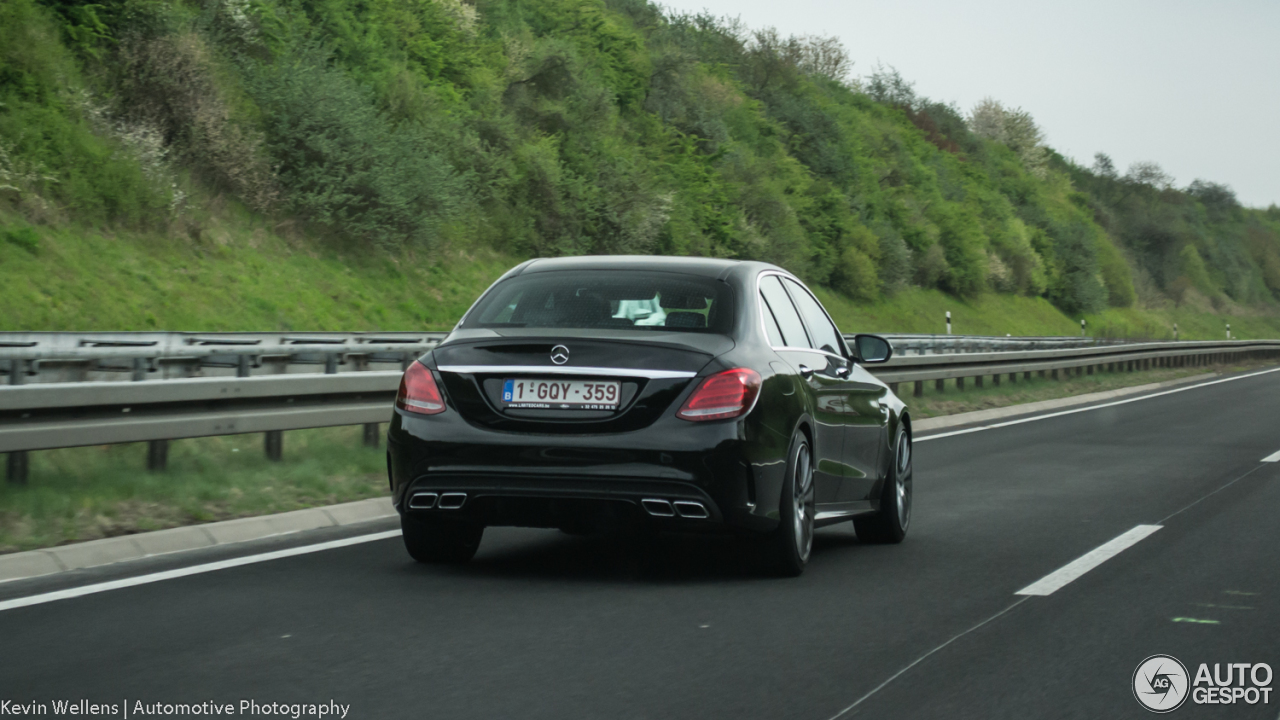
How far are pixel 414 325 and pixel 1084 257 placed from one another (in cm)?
6762

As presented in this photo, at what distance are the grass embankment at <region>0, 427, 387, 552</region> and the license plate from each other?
2527 mm

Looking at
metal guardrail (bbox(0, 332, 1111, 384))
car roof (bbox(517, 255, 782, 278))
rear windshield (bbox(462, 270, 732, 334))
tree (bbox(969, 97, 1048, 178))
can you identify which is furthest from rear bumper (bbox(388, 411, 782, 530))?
tree (bbox(969, 97, 1048, 178))

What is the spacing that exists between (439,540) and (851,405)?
236cm

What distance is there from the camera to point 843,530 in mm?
9492

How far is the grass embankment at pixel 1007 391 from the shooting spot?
838 inches

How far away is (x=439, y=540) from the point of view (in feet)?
23.5

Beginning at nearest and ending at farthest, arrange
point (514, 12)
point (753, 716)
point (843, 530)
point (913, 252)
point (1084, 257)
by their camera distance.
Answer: point (753, 716)
point (843, 530)
point (514, 12)
point (913, 252)
point (1084, 257)

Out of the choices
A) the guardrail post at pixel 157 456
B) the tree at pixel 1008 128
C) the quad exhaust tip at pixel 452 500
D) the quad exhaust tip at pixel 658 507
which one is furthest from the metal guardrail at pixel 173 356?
the tree at pixel 1008 128

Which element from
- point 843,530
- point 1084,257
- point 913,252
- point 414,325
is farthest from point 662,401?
point 1084,257

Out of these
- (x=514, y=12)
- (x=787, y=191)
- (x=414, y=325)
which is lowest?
(x=414, y=325)

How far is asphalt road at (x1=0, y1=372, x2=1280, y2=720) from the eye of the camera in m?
4.62

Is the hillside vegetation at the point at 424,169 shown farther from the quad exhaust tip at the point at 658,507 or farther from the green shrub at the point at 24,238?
the quad exhaust tip at the point at 658,507

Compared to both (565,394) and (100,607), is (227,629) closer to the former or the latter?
(100,607)

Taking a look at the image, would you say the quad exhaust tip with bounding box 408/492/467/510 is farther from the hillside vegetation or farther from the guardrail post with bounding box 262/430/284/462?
the hillside vegetation
